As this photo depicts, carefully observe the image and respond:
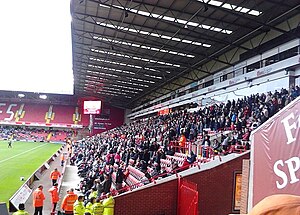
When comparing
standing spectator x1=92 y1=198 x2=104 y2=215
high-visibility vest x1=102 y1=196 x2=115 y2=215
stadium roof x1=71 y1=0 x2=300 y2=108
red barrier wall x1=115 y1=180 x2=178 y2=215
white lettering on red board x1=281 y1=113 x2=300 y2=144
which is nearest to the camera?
white lettering on red board x1=281 y1=113 x2=300 y2=144

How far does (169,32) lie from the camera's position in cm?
2323

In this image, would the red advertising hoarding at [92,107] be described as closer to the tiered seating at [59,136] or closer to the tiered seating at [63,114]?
the tiered seating at [59,136]

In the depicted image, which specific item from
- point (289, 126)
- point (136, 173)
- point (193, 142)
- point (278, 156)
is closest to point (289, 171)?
point (278, 156)

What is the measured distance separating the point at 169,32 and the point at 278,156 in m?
19.6

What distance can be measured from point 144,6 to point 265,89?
30.1ft

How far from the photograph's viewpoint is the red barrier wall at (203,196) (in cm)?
1105

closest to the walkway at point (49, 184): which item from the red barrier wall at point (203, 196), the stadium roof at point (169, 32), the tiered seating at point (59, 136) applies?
the red barrier wall at point (203, 196)

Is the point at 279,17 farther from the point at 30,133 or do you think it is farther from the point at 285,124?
the point at 30,133

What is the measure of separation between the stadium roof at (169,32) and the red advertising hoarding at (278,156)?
526 inches

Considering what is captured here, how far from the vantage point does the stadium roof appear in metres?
18.6

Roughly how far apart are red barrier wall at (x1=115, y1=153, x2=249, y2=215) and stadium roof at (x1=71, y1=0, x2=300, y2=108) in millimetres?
9249

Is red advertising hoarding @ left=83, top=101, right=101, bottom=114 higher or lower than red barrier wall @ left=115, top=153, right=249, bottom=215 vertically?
higher

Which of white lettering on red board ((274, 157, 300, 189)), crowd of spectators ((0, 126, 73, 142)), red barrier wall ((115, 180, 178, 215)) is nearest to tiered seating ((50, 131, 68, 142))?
crowd of spectators ((0, 126, 73, 142))

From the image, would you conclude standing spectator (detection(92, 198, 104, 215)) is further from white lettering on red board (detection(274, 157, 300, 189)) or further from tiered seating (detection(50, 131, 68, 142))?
tiered seating (detection(50, 131, 68, 142))
